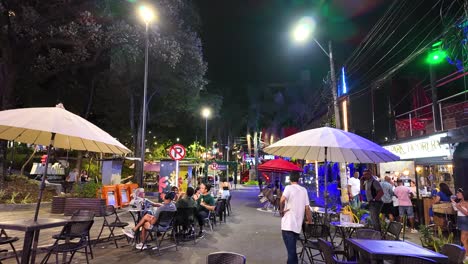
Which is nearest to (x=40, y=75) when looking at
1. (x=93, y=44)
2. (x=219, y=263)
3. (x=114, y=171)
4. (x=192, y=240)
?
(x=93, y=44)

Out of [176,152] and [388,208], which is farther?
[176,152]

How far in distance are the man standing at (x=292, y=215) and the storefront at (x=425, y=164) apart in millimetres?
6947

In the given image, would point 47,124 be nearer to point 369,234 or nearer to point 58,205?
point 369,234

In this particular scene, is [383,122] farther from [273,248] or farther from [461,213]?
[273,248]

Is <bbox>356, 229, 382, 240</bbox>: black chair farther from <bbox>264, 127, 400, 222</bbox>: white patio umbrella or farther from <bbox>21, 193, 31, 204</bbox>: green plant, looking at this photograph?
<bbox>21, 193, 31, 204</bbox>: green plant

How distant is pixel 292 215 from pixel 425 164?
9.59m

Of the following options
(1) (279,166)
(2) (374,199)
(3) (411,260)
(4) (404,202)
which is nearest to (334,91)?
(4) (404,202)

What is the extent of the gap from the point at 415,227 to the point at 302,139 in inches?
345

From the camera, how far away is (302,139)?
18.0 feet

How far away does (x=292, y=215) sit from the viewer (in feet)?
17.9

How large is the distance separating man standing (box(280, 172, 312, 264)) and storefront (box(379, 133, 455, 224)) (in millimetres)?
6947

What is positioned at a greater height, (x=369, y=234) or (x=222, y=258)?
(x=222, y=258)

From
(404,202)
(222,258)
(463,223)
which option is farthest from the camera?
(404,202)

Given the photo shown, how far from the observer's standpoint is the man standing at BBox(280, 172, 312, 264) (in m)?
5.39
